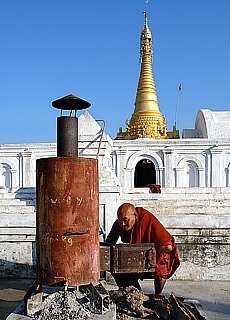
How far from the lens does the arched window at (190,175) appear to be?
17970 mm

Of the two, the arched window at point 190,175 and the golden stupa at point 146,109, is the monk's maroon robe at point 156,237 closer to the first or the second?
the arched window at point 190,175

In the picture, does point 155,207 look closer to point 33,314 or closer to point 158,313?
point 158,313

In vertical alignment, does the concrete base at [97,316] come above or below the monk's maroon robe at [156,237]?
below

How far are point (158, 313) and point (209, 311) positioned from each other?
1171 mm

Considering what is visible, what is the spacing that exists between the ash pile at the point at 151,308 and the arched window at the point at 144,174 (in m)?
16.4

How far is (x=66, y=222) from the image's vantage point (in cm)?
307

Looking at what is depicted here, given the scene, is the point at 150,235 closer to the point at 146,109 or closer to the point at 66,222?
the point at 66,222

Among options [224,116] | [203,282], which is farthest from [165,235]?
[224,116]

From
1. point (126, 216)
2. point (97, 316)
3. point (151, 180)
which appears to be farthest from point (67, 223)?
point (151, 180)

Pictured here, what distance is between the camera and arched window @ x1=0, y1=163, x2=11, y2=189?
59.3ft

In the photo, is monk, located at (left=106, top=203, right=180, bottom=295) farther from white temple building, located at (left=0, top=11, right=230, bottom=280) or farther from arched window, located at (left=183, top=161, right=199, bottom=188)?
arched window, located at (left=183, top=161, right=199, bottom=188)

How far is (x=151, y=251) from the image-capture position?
3.46 meters

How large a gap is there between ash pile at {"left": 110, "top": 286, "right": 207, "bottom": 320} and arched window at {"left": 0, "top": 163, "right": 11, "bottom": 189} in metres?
15.2

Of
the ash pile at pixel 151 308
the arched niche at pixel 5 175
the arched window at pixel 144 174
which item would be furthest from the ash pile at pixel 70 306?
the arched window at pixel 144 174
